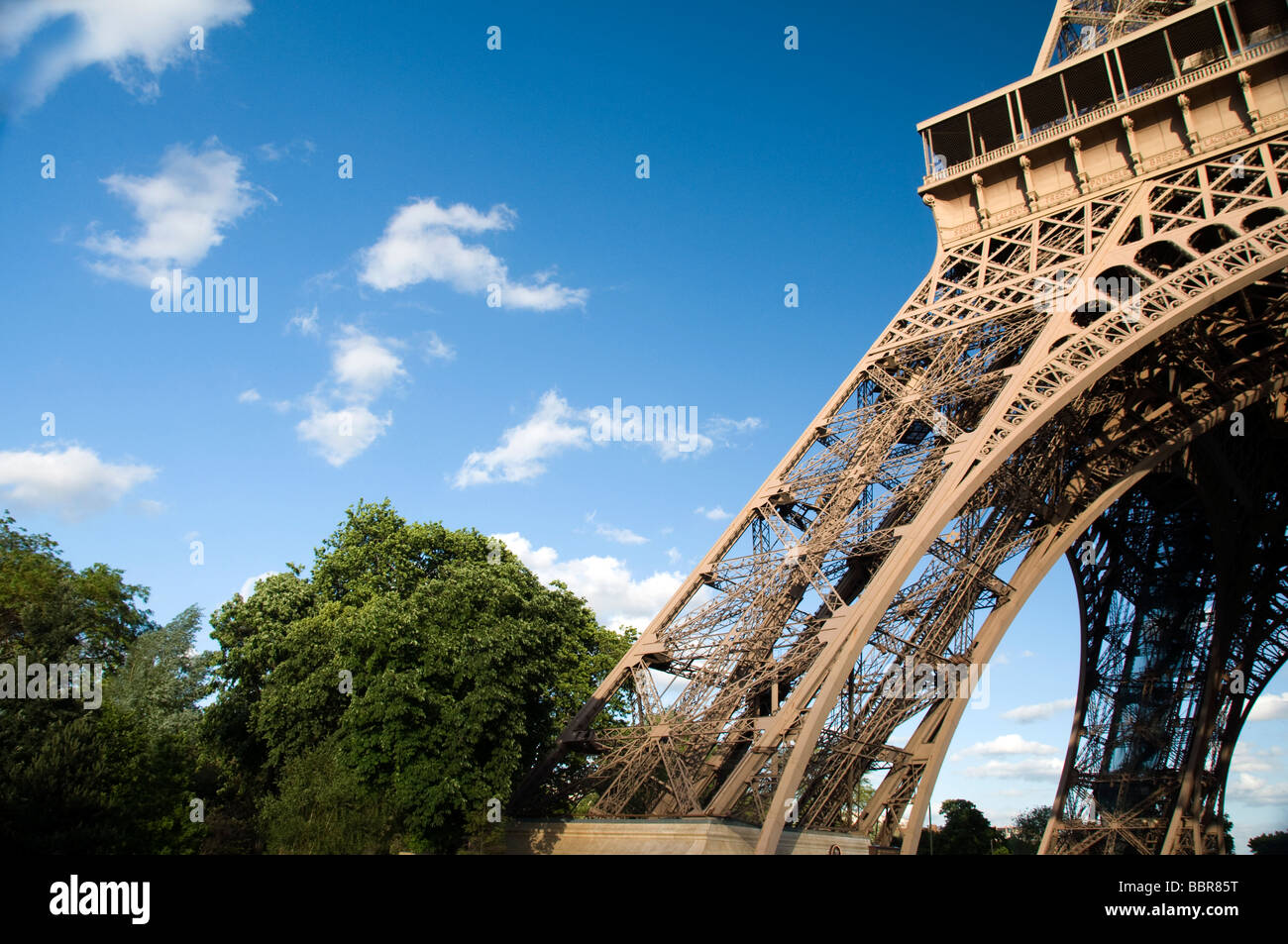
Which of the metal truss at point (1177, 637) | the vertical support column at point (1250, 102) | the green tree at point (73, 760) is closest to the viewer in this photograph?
the green tree at point (73, 760)

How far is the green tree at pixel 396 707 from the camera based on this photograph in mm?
19062

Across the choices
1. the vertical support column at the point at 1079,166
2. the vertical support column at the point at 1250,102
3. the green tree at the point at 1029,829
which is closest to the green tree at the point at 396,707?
the vertical support column at the point at 1079,166

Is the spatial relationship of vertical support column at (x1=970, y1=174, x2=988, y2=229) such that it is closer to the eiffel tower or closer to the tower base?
the eiffel tower

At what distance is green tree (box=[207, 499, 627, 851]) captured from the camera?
19062 mm

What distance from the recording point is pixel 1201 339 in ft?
71.3

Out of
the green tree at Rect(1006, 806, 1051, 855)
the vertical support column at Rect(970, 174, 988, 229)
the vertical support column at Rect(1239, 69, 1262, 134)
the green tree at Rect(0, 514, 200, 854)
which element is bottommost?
the green tree at Rect(1006, 806, 1051, 855)

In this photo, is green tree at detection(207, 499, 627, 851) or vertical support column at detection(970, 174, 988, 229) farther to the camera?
vertical support column at detection(970, 174, 988, 229)

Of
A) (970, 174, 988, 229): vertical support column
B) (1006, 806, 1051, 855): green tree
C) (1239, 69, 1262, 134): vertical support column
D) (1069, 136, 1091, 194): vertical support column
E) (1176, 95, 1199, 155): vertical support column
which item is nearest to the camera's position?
(1239, 69, 1262, 134): vertical support column

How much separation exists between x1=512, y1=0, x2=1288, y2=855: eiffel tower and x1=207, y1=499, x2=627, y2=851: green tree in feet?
5.47

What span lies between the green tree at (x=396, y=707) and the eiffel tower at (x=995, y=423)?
1668mm

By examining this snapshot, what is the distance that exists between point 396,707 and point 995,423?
44.6 ft

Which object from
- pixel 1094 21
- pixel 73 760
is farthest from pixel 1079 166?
pixel 73 760

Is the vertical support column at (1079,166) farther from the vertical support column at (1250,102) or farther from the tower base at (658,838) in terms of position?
the tower base at (658,838)

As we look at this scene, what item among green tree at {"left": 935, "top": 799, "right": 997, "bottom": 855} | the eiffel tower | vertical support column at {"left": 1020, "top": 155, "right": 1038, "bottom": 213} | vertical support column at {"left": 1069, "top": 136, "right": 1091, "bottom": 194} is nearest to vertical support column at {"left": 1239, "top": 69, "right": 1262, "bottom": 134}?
the eiffel tower
